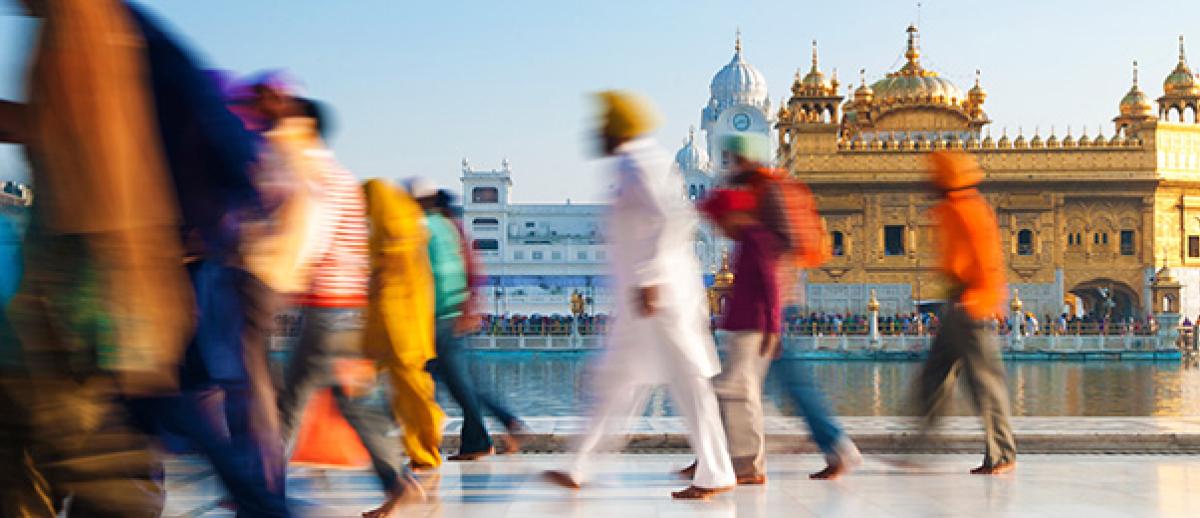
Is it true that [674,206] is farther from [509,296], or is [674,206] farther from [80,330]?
[509,296]

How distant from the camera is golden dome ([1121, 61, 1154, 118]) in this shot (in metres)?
47.1

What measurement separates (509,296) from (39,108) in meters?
64.6

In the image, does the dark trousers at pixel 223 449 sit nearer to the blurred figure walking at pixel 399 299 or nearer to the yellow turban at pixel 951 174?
the blurred figure walking at pixel 399 299

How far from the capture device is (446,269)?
616 cm

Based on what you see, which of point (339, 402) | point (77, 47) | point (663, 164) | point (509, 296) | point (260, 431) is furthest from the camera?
point (509, 296)

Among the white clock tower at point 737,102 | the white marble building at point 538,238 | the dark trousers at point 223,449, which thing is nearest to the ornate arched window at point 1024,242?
the white marble building at point 538,238

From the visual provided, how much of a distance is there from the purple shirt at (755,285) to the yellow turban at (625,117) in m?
0.71

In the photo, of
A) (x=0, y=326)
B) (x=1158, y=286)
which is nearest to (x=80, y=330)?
(x=0, y=326)

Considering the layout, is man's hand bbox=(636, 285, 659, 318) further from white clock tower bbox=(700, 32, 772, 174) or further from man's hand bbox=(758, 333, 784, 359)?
white clock tower bbox=(700, 32, 772, 174)

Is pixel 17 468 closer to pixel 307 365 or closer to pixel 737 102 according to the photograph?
pixel 307 365

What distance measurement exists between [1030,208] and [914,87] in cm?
639

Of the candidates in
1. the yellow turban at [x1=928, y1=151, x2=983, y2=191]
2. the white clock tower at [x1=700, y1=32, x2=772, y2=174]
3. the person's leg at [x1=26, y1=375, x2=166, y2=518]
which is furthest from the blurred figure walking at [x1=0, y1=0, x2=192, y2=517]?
the white clock tower at [x1=700, y1=32, x2=772, y2=174]

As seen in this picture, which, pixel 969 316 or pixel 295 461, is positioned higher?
pixel 969 316

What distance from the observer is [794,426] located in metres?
7.68
